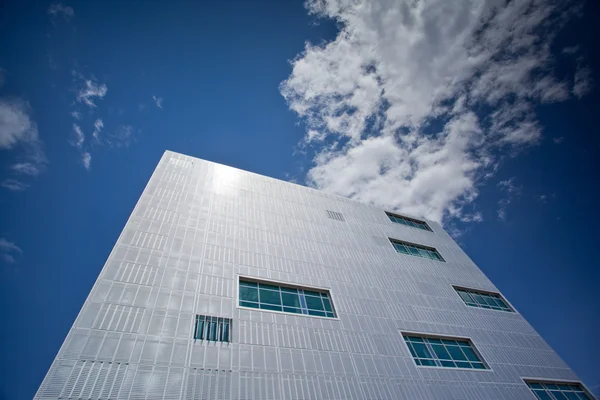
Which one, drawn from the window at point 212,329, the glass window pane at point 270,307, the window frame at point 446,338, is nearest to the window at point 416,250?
the window frame at point 446,338

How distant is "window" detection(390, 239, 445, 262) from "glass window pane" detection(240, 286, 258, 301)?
1429 centimetres

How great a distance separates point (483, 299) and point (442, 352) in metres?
9.62

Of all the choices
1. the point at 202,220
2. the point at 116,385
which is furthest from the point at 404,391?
the point at 202,220

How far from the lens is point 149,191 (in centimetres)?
1817

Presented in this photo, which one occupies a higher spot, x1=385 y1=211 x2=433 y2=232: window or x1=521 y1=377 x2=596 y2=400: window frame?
x1=385 y1=211 x2=433 y2=232: window

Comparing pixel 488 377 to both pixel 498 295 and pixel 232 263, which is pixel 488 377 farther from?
pixel 232 263

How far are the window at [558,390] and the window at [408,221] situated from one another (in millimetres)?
15383

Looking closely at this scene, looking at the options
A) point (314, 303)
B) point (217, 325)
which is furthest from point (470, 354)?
point (217, 325)

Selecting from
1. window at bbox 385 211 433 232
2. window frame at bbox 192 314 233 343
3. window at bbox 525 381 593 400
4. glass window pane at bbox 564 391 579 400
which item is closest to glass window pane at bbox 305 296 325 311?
window frame at bbox 192 314 233 343

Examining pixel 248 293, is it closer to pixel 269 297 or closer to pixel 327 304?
pixel 269 297

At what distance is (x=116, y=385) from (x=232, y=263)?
7640 mm

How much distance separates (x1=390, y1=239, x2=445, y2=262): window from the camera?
84.0 feet

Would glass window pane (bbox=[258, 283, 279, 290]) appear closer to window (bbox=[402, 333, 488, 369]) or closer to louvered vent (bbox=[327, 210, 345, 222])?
window (bbox=[402, 333, 488, 369])

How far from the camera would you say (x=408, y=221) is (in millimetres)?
30875
